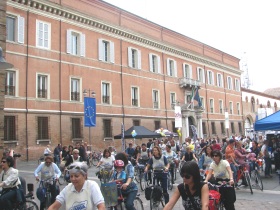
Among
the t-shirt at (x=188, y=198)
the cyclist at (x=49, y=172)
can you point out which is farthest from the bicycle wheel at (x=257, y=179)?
the t-shirt at (x=188, y=198)

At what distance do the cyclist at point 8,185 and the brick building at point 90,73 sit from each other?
16127 millimetres

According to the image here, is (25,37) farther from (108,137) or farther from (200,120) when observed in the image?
(200,120)

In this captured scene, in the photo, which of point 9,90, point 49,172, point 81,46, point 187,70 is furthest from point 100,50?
point 49,172

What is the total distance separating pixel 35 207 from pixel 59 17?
72.0 feet

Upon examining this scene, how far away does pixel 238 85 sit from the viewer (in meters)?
54.1

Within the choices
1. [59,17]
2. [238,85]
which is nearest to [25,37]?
[59,17]

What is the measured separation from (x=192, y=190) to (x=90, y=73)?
25546 millimetres

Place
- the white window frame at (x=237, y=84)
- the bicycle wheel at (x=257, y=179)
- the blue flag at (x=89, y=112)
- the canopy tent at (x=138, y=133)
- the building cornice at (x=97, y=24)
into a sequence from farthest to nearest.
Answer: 1. the white window frame at (x=237, y=84)
2. the building cornice at (x=97, y=24)
3. the blue flag at (x=89, y=112)
4. the canopy tent at (x=138, y=133)
5. the bicycle wheel at (x=257, y=179)

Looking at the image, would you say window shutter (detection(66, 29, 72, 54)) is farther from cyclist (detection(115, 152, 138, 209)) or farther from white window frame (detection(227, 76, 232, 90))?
white window frame (detection(227, 76, 232, 90))

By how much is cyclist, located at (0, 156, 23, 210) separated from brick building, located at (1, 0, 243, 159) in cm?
1613

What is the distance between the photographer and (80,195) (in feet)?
11.6

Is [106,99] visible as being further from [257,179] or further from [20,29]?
[257,179]

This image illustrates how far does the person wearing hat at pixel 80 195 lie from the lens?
352cm

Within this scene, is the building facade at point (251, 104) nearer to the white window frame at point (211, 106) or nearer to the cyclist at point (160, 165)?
the white window frame at point (211, 106)
